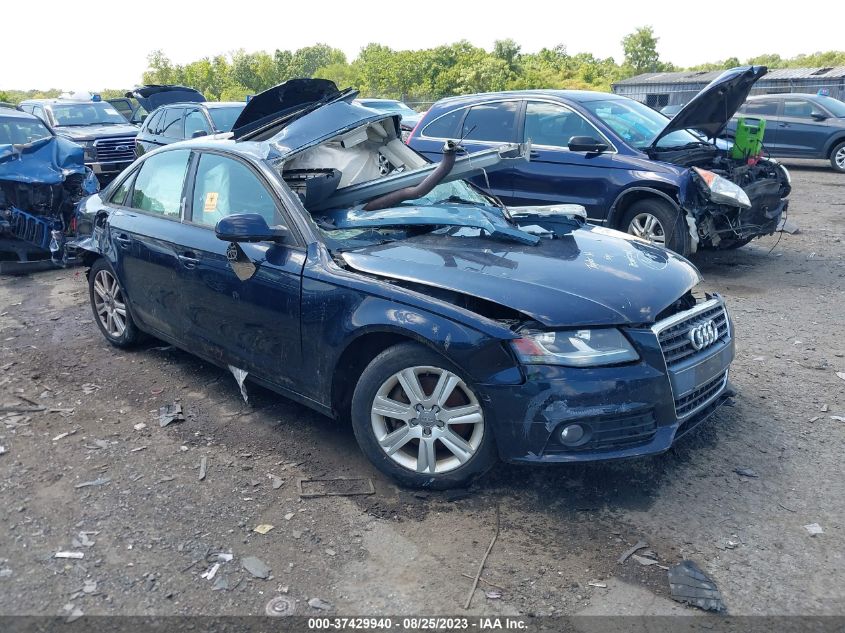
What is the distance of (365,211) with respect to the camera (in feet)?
14.4

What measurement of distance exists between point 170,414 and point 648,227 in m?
5.14

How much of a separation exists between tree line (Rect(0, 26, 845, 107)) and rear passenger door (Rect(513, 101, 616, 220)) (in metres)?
27.5

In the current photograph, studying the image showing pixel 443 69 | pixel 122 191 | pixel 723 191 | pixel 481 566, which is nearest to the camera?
pixel 481 566

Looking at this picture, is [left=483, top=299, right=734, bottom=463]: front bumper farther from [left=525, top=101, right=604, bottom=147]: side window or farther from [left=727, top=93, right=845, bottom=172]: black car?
[left=727, top=93, right=845, bottom=172]: black car

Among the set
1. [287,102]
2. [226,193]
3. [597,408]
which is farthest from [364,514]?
[287,102]

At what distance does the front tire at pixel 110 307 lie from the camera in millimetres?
5641

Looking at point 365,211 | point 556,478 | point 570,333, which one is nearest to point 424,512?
point 556,478

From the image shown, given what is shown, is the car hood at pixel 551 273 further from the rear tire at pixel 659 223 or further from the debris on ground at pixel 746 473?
the rear tire at pixel 659 223

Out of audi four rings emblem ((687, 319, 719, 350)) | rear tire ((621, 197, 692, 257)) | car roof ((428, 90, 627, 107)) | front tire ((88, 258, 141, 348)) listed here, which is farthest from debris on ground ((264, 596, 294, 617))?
car roof ((428, 90, 627, 107))

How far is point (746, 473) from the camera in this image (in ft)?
12.3

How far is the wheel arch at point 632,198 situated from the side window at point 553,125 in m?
0.76

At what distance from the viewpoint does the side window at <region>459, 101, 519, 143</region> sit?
27.3 feet

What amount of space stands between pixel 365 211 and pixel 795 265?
585 cm

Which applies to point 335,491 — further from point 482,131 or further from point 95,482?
point 482,131
